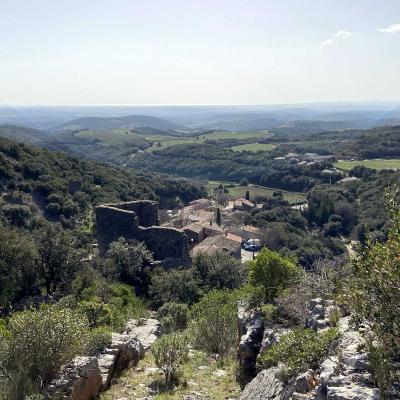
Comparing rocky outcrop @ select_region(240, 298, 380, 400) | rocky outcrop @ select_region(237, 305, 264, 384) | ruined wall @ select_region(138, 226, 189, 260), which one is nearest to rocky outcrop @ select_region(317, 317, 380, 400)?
rocky outcrop @ select_region(240, 298, 380, 400)

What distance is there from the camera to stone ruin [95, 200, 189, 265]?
94.4 ft

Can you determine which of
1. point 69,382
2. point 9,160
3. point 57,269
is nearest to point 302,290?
point 69,382

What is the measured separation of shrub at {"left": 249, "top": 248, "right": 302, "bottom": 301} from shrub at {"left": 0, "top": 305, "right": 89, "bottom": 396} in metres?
5.35

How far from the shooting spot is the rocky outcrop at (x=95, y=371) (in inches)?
384

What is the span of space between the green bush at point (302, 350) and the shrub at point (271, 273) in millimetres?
4206

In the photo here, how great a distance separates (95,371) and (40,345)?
1.68 metres

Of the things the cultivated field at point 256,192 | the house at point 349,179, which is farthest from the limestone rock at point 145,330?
the house at point 349,179

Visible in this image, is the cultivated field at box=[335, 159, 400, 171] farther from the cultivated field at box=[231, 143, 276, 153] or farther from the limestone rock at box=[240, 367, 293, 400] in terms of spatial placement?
the limestone rock at box=[240, 367, 293, 400]

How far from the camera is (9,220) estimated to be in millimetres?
36562

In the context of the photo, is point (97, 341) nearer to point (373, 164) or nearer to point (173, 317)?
point (173, 317)

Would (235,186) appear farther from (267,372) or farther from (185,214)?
(267,372)

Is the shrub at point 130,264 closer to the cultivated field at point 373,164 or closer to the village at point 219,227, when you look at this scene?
the village at point 219,227

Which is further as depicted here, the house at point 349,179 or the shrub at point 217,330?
the house at point 349,179

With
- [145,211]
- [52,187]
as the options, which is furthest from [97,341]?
[52,187]
